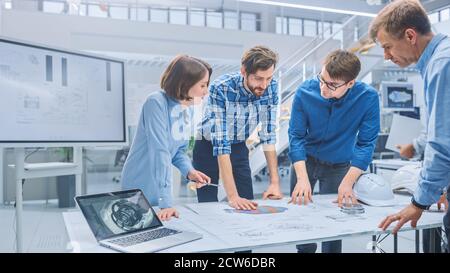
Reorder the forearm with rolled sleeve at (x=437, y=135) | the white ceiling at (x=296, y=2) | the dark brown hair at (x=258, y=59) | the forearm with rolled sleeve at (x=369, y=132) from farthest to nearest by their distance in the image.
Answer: the white ceiling at (x=296, y=2)
the forearm with rolled sleeve at (x=369, y=132)
the dark brown hair at (x=258, y=59)
the forearm with rolled sleeve at (x=437, y=135)

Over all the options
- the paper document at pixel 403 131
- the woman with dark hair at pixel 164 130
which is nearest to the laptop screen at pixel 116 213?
the woman with dark hair at pixel 164 130

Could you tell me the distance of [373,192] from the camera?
1455 mm

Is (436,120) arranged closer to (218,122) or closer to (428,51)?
(428,51)

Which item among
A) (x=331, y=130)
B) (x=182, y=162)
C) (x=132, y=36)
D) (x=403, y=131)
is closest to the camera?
(x=182, y=162)

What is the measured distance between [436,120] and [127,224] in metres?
0.81

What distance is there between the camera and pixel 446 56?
2.86 ft

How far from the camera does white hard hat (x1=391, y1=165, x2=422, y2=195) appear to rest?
167 cm

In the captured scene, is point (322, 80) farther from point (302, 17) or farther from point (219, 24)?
Result: point (302, 17)

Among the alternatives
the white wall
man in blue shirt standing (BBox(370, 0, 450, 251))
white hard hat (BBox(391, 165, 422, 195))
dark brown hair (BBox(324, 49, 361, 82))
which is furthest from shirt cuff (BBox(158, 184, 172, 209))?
the white wall

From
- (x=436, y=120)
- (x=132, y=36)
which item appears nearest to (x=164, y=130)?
(x=436, y=120)

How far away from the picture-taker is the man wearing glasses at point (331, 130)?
150cm

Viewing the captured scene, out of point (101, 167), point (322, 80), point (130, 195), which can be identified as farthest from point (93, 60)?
point (101, 167)

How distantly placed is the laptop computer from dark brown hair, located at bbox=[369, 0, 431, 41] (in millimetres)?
728

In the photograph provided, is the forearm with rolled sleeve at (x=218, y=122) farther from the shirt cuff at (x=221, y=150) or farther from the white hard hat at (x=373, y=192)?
the white hard hat at (x=373, y=192)
